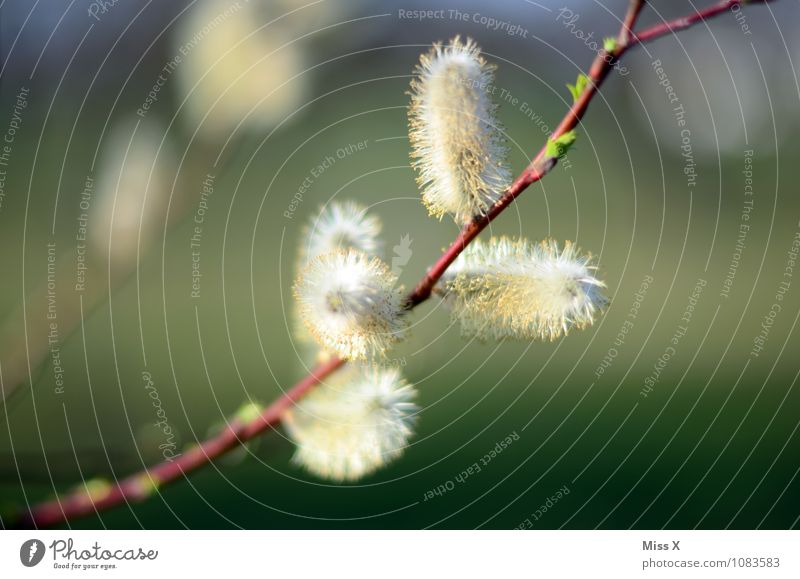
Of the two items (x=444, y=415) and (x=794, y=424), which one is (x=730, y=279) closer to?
(x=794, y=424)

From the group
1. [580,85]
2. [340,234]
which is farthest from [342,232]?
[580,85]

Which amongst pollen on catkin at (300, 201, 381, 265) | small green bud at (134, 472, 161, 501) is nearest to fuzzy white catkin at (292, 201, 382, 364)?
pollen on catkin at (300, 201, 381, 265)

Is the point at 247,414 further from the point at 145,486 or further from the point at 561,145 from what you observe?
the point at 561,145

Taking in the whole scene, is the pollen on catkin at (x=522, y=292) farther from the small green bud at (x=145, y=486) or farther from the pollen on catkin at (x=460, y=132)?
the small green bud at (x=145, y=486)

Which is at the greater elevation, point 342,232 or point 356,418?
point 342,232


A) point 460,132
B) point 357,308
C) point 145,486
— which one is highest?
point 460,132

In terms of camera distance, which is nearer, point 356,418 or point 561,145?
point 561,145
